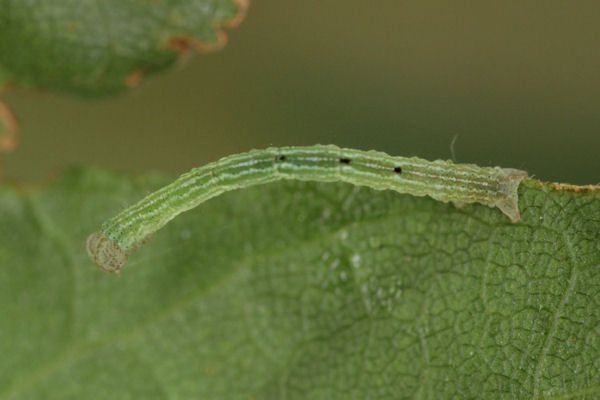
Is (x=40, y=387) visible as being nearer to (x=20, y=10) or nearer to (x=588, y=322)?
(x=20, y=10)

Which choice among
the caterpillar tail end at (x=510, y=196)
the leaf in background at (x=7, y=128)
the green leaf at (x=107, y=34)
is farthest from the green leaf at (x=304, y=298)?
the green leaf at (x=107, y=34)

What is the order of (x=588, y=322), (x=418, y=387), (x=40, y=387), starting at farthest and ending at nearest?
(x=40, y=387) < (x=418, y=387) < (x=588, y=322)

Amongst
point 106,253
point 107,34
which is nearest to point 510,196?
point 106,253

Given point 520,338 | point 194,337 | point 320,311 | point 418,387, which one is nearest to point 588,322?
point 520,338

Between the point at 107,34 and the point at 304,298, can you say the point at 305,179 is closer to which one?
the point at 304,298

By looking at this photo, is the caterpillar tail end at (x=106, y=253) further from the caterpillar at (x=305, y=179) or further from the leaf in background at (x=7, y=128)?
the leaf in background at (x=7, y=128)

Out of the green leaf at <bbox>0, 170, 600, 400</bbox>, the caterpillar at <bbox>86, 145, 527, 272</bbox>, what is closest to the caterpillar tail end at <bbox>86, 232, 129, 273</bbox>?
the caterpillar at <bbox>86, 145, 527, 272</bbox>
